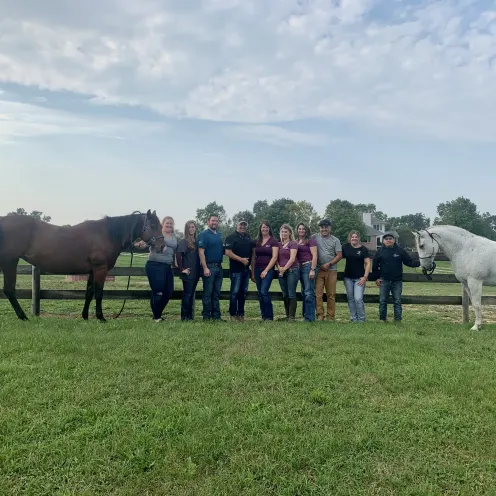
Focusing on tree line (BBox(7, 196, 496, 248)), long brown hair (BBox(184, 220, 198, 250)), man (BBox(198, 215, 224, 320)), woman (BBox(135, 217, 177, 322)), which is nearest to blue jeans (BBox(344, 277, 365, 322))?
man (BBox(198, 215, 224, 320))

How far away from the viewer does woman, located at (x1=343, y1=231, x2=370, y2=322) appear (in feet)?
24.5

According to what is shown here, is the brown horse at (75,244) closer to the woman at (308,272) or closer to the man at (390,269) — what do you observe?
the woman at (308,272)

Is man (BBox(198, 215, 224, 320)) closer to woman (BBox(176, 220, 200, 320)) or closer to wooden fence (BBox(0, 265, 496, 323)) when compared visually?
woman (BBox(176, 220, 200, 320))

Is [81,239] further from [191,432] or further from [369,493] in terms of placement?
[369,493]

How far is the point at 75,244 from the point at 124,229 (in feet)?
2.79

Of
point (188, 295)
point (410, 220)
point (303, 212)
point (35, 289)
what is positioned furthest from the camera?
point (410, 220)

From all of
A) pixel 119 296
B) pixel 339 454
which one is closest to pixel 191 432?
pixel 339 454

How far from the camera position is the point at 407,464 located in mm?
2691

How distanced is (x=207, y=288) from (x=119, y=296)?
1716 mm

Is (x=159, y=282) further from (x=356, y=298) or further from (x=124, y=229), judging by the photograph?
(x=356, y=298)

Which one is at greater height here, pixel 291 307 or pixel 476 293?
pixel 476 293

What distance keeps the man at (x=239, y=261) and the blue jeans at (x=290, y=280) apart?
665mm

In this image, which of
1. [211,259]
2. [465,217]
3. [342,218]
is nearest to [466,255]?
[211,259]

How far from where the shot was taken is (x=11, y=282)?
269 inches
